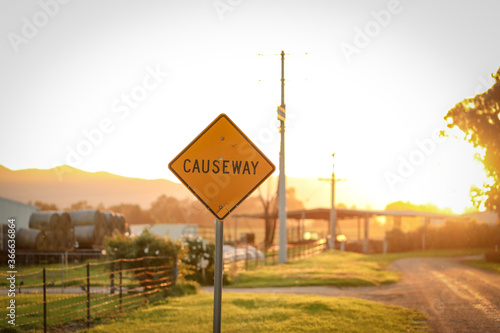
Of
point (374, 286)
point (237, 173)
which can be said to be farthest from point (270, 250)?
point (237, 173)

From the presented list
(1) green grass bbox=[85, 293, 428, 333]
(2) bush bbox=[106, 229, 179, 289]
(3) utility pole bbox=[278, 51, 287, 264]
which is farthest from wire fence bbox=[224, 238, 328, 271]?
(1) green grass bbox=[85, 293, 428, 333]

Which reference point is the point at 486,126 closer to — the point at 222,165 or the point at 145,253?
the point at 145,253

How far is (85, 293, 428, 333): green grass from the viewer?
11.0 metres

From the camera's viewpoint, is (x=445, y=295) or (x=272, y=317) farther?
(x=445, y=295)

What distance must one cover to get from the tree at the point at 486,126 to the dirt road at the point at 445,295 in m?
8.60

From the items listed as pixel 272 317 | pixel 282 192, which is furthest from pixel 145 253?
pixel 282 192

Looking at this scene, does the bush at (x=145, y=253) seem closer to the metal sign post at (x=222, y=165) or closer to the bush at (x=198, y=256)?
the bush at (x=198, y=256)

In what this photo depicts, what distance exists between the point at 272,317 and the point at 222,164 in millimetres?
7266

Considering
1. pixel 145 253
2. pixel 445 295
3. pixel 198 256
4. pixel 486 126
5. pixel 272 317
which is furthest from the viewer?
pixel 486 126

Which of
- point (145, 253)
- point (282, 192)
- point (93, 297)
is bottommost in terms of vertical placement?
point (93, 297)

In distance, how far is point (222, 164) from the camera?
5875mm

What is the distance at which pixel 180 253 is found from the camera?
56.3 feet

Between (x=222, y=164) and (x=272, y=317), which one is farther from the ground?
(x=222, y=164)

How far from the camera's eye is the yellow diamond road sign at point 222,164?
19.2ft
